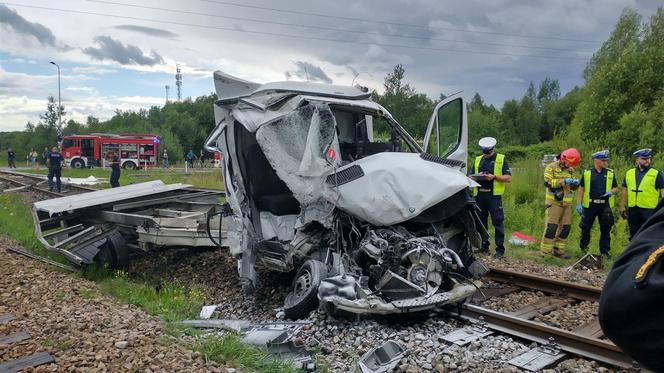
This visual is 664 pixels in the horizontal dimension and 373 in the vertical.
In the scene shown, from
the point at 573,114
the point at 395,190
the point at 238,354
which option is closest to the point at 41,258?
the point at 238,354

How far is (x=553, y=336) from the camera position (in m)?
4.65

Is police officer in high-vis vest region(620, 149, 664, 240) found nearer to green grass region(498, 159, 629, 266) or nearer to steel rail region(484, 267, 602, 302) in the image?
green grass region(498, 159, 629, 266)

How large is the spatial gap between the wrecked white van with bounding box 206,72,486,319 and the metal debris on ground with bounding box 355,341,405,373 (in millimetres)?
444

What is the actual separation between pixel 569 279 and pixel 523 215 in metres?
4.96

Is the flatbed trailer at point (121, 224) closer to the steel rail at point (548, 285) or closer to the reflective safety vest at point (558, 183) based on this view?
the steel rail at point (548, 285)

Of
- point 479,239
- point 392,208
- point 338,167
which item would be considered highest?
point 338,167

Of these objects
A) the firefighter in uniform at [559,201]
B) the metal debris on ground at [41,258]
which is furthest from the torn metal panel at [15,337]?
the firefighter in uniform at [559,201]

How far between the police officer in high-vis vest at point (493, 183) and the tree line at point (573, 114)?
1250 millimetres

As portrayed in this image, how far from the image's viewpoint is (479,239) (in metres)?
5.57

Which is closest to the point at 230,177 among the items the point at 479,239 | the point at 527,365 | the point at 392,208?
the point at 392,208

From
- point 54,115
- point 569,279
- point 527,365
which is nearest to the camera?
point 527,365

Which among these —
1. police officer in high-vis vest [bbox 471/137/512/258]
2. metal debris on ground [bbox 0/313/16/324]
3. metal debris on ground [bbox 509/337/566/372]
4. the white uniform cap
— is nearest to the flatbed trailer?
metal debris on ground [bbox 0/313/16/324]

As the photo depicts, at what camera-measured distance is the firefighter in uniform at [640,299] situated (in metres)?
1.08

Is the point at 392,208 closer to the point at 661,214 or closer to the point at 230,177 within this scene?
the point at 230,177
